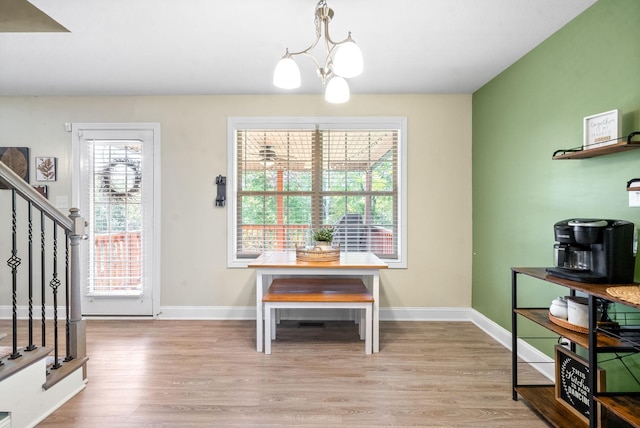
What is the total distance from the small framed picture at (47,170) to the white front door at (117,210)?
0.25 m

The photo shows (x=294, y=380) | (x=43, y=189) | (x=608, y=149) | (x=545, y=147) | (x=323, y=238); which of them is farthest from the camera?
(x=43, y=189)

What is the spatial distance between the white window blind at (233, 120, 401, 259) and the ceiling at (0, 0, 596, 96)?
572mm

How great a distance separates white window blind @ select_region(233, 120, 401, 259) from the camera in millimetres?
3898

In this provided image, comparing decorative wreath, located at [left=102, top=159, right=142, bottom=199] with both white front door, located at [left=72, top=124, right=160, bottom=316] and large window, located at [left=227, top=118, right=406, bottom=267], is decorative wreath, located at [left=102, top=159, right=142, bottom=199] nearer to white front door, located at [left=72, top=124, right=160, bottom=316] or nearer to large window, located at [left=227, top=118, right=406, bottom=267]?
white front door, located at [left=72, top=124, right=160, bottom=316]

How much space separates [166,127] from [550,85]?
11.9 ft

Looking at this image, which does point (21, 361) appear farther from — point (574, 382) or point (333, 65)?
point (574, 382)

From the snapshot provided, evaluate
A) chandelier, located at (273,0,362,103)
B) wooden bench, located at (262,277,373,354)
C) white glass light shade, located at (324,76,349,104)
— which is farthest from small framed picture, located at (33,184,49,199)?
white glass light shade, located at (324,76,349,104)

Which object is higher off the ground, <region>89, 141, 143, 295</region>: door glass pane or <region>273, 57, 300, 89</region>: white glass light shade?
<region>273, 57, 300, 89</region>: white glass light shade

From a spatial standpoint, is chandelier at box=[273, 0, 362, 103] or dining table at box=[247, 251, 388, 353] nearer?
chandelier at box=[273, 0, 362, 103]

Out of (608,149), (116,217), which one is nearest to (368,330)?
(608,149)

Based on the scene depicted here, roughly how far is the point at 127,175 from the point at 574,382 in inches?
167

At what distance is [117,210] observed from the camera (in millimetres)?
3836

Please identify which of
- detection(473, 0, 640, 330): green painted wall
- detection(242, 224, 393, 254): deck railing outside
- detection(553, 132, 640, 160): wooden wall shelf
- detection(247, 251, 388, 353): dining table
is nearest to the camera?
detection(553, 132, 640, 160): wooden wall shelf

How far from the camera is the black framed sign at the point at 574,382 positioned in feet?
6.13
